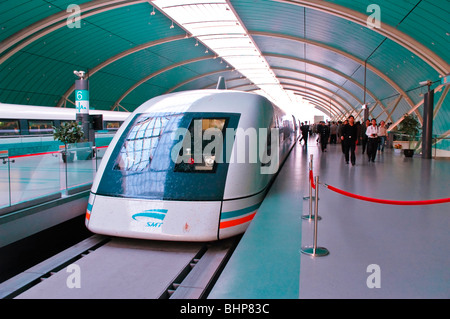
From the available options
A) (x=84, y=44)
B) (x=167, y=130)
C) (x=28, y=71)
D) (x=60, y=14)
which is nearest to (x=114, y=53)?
(x=84, y=44)

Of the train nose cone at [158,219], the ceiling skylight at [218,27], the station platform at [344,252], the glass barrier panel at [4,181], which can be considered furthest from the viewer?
the ceiling skylight at [218,27]

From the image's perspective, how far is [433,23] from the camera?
50.6ft

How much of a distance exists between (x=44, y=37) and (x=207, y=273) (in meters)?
20.8

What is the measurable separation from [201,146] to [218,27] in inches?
815

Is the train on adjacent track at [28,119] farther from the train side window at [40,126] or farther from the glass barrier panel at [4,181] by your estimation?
the glass barrier panel at [4,181]

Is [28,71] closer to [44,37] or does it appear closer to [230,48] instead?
[44,37]

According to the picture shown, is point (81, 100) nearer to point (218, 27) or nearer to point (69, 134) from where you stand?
point (69, 134)

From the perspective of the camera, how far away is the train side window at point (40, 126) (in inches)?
717

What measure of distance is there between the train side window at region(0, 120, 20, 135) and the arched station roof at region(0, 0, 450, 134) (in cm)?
479

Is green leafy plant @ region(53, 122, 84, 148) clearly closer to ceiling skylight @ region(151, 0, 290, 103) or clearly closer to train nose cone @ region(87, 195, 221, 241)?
train nose cone @ region(87, 195, 221, 241)

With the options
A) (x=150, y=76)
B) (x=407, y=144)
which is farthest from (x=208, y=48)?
(x=407, y=144)

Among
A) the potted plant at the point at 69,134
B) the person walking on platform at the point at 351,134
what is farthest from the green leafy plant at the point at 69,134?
the person walking on platform at the point at 351,134

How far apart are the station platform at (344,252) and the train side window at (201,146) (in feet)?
4.14

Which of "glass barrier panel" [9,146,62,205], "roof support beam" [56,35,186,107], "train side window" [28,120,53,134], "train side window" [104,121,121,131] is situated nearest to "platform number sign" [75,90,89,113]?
"glass barrier panel" [9,146,62,205]
